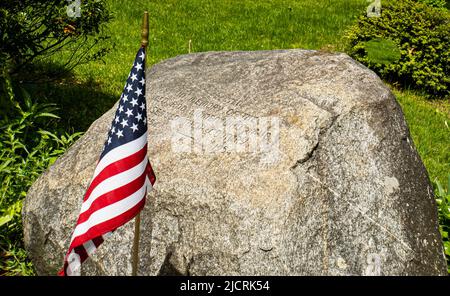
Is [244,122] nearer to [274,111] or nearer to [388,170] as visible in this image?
[274,111]

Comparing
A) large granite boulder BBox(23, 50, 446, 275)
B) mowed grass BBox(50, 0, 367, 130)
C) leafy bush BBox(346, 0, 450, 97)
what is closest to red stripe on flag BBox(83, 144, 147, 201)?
large granite boulder BBox(23, 50, 446, 275)

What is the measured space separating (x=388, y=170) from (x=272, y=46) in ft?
20.8

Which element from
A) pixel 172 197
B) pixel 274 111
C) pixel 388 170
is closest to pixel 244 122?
pixel 274 111

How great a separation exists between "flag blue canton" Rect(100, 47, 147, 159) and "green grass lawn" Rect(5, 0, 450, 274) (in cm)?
356

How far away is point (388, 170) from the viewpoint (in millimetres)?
3621

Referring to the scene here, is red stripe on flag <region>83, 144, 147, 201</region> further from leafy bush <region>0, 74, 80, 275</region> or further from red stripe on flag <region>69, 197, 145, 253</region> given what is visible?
leafy bush <region>0, 74, 80, 275</region>

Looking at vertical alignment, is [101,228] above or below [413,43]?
above

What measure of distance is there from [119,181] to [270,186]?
85 centimetres

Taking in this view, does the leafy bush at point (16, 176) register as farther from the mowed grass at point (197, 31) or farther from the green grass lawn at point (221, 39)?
the mowed grass at point (197, 31)

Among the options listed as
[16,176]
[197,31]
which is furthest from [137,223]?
[197,31]

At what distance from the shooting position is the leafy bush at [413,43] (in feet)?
28.6

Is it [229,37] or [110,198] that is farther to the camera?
[229,37]

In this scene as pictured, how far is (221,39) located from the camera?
9852mm

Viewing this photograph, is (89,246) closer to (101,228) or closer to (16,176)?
(101,228)
